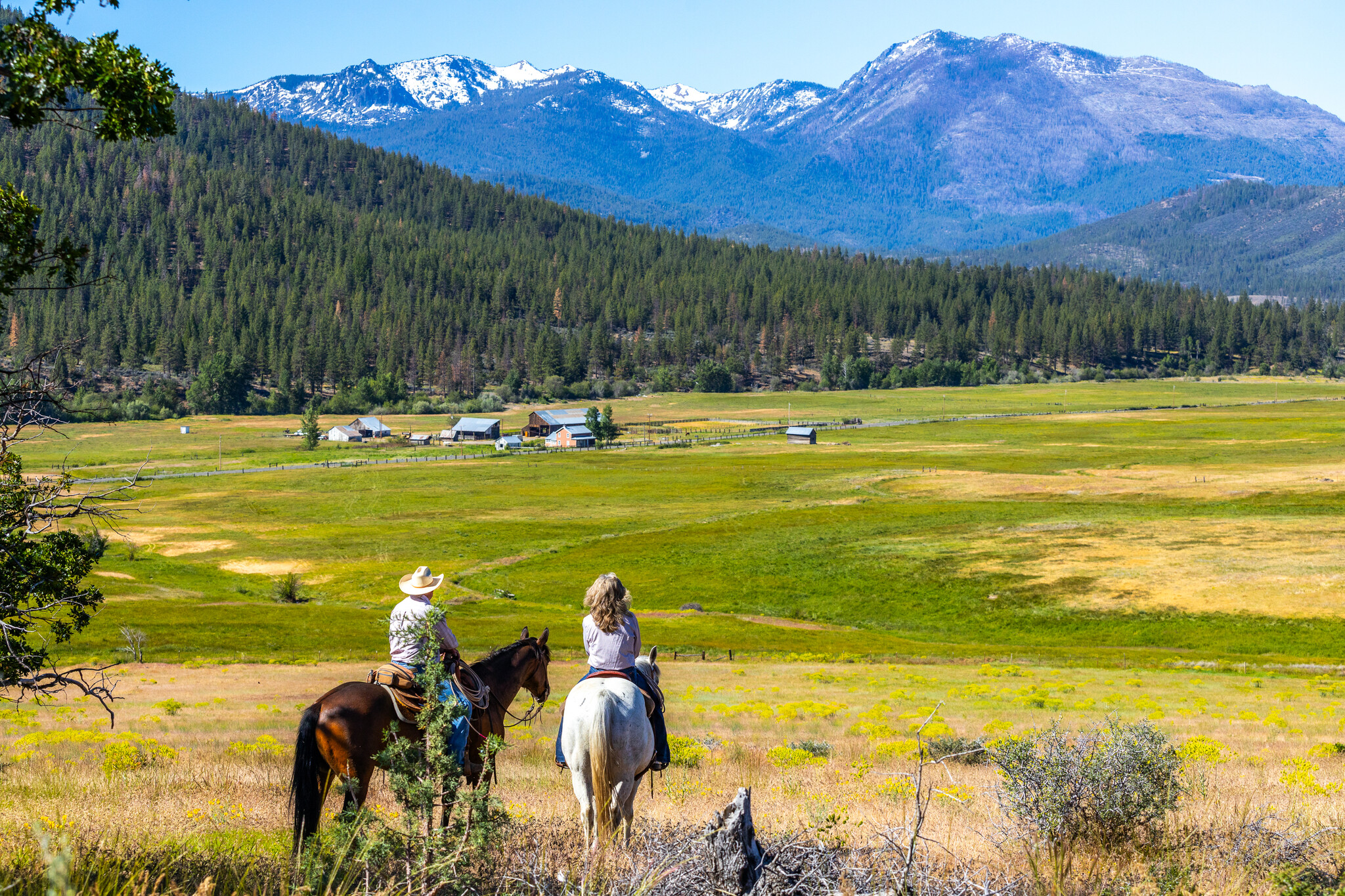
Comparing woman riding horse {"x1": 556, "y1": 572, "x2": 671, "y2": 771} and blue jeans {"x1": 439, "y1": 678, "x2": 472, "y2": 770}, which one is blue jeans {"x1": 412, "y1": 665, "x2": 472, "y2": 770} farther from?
woman riding horse {"x1": 556, "y1": 572, "x2": 671, "y2": 771}

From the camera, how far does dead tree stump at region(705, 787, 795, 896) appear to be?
723 cm

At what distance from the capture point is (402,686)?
36.8 feet

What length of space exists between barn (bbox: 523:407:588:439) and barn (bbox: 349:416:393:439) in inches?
927

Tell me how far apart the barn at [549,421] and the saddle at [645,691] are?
14965 centimetres

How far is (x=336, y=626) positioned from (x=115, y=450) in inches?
4328

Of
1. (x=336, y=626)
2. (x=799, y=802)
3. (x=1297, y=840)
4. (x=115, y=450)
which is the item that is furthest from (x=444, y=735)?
(x=115, y=450)

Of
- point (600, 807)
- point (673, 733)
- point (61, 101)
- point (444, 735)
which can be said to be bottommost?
point (673, 733)

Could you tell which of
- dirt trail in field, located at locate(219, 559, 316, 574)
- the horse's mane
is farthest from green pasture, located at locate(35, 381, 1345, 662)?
the horse's mane

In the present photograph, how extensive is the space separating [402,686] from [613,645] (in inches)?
100

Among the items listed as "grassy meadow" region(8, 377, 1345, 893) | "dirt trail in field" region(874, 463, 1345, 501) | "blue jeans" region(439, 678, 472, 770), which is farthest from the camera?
"dirt trail in field" region(874, 463, 1345, 501)

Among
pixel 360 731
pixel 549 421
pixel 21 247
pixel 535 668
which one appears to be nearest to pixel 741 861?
pixel 360 731

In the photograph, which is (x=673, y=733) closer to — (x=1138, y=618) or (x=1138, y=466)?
(x=1138, y=618)

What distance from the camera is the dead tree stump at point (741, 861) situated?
7234 mm

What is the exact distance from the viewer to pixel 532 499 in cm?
9831
